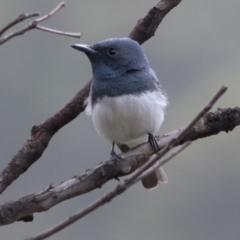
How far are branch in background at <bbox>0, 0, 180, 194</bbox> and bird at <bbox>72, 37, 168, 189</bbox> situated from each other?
0.52 feet

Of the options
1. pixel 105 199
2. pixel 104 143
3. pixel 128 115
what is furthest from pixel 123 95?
pixel 104 143

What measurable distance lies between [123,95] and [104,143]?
956 cm

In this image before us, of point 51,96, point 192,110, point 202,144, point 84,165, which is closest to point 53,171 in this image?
point 84,165

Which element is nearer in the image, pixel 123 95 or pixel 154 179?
pixel 123 95

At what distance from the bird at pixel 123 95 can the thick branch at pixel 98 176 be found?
0.21 meters

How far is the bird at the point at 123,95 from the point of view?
3.88 m

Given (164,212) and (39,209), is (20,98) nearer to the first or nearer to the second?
(164,212)

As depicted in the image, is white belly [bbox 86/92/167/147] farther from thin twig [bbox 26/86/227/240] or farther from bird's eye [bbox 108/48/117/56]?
thin twig [bbox 26/86/227/240]

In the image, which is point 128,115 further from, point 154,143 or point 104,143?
point 104,143

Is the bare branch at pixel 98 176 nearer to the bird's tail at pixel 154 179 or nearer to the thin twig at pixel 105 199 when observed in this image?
the bird's tail at pixel 154 179

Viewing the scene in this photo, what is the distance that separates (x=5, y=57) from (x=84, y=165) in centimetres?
358

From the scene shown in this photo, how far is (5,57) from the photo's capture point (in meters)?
15.8

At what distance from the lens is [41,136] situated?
3.56 m

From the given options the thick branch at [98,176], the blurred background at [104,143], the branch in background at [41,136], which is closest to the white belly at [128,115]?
the branch in background at [41,136]
